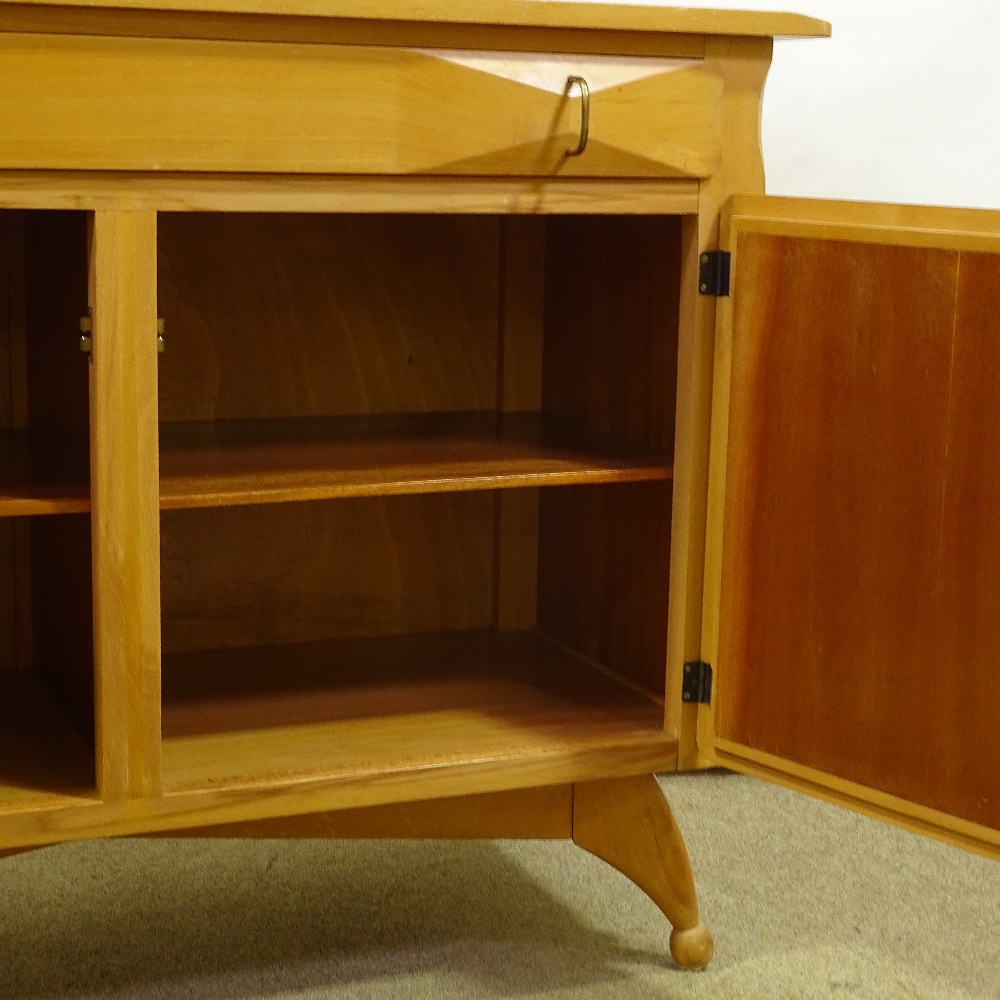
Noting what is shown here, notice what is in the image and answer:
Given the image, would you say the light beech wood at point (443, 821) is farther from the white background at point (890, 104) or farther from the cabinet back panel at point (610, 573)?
the white background at point (890, 104)

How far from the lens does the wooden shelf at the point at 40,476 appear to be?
1272 millimetres

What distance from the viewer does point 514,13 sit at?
1303 mm

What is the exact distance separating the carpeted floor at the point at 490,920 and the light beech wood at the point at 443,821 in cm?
16

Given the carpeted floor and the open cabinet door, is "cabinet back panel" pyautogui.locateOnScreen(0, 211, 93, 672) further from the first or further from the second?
the open cabinet door

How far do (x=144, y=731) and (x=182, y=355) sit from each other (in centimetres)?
51

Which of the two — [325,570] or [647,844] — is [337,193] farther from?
[647,844]

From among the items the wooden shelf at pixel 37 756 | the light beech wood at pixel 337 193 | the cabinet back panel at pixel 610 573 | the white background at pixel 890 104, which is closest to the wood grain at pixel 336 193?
the light beech wood at pixel 337 193

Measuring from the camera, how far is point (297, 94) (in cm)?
126

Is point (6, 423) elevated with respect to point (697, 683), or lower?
elevated

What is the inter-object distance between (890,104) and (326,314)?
849 millimetres

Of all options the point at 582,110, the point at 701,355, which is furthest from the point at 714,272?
the point at 582,110

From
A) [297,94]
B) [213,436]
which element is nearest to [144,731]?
[213,436]

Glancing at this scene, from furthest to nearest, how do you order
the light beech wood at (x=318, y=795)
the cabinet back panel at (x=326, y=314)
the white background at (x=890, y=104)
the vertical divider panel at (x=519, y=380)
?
1. the white background at (x=890, y=104)
2. the vertical divider panel at (x=519, y=380)
3. the cabinet back panel at (x=326, y=314)
4. the light beech wood at (x=318, y=795)

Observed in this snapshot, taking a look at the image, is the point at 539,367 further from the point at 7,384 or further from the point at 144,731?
the point at 144,731
